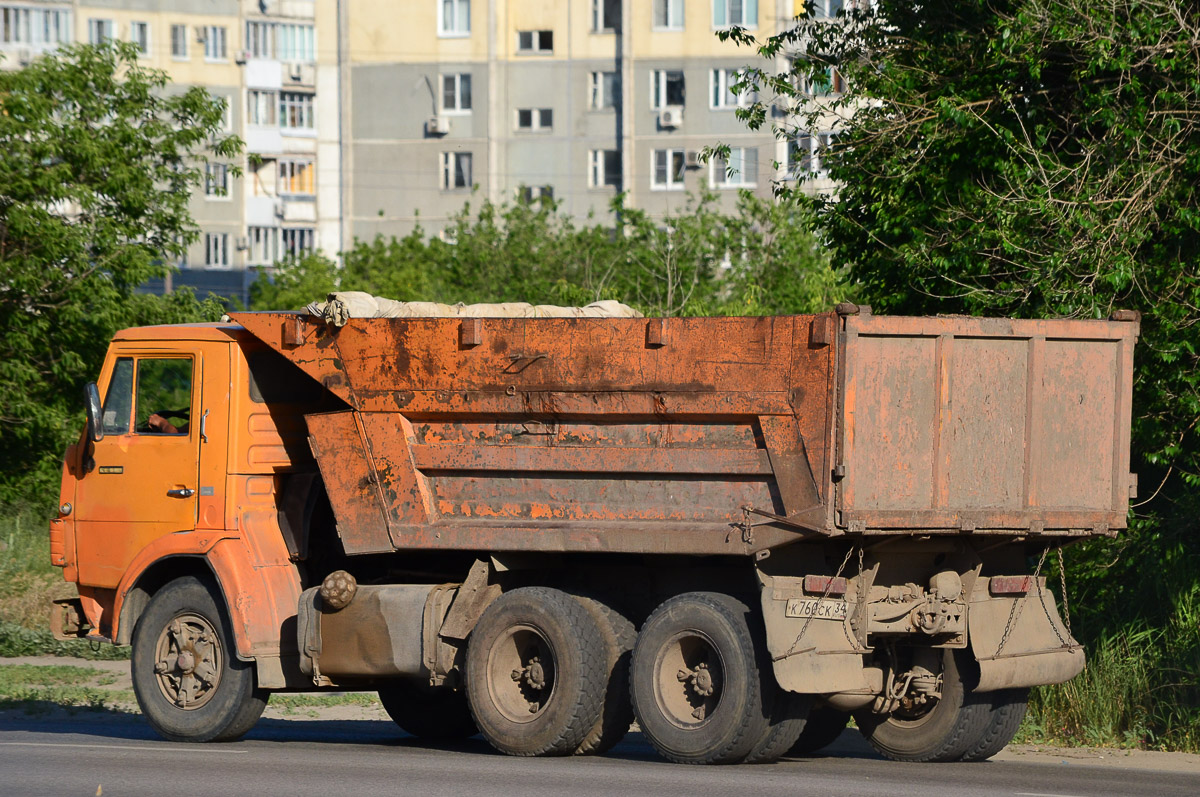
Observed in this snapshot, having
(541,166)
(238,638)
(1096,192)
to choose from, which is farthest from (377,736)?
(541,166)

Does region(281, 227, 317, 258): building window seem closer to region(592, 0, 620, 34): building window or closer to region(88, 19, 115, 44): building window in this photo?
region(88, 19, 115, 44): building window

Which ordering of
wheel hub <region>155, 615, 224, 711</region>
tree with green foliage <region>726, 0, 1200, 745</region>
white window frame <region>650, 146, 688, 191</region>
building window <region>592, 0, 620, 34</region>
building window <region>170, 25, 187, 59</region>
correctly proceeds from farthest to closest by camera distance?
building window <region>170, 25, 187, 59</region>, building window <region>592, 0, 620, 34</region>, white window frame <region>650, 146, 688, 191</region>, tree with green foliage <region>726, 0, 1200, 745</region>, wheel hub <region>155, 615, 224, 711</region>

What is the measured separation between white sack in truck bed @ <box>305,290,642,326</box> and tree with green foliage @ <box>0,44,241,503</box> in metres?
9.45

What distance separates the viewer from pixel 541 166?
178ft

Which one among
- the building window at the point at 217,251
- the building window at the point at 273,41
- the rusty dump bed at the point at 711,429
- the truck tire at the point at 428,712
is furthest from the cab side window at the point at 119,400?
the building window at the point at 273,41

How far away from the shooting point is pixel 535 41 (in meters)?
54.5

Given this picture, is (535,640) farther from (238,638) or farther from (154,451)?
(154,451)

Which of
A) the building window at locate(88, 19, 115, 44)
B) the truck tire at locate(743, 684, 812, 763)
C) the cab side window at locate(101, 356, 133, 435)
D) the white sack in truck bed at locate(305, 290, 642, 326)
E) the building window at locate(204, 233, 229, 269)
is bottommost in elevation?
the truck tire at locate(743, 684, 812, 763)

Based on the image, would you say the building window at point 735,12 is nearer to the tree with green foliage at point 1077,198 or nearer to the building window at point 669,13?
the building window at point 669,13

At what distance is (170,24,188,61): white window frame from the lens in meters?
59.2

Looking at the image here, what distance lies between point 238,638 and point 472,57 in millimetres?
46659

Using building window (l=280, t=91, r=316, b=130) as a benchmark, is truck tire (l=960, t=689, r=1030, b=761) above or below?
below

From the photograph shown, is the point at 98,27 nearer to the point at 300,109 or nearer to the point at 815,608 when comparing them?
the point at 300,109

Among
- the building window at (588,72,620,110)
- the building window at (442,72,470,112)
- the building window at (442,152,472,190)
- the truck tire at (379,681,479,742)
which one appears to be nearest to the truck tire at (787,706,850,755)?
the truck tire at (379,681,479,742)
